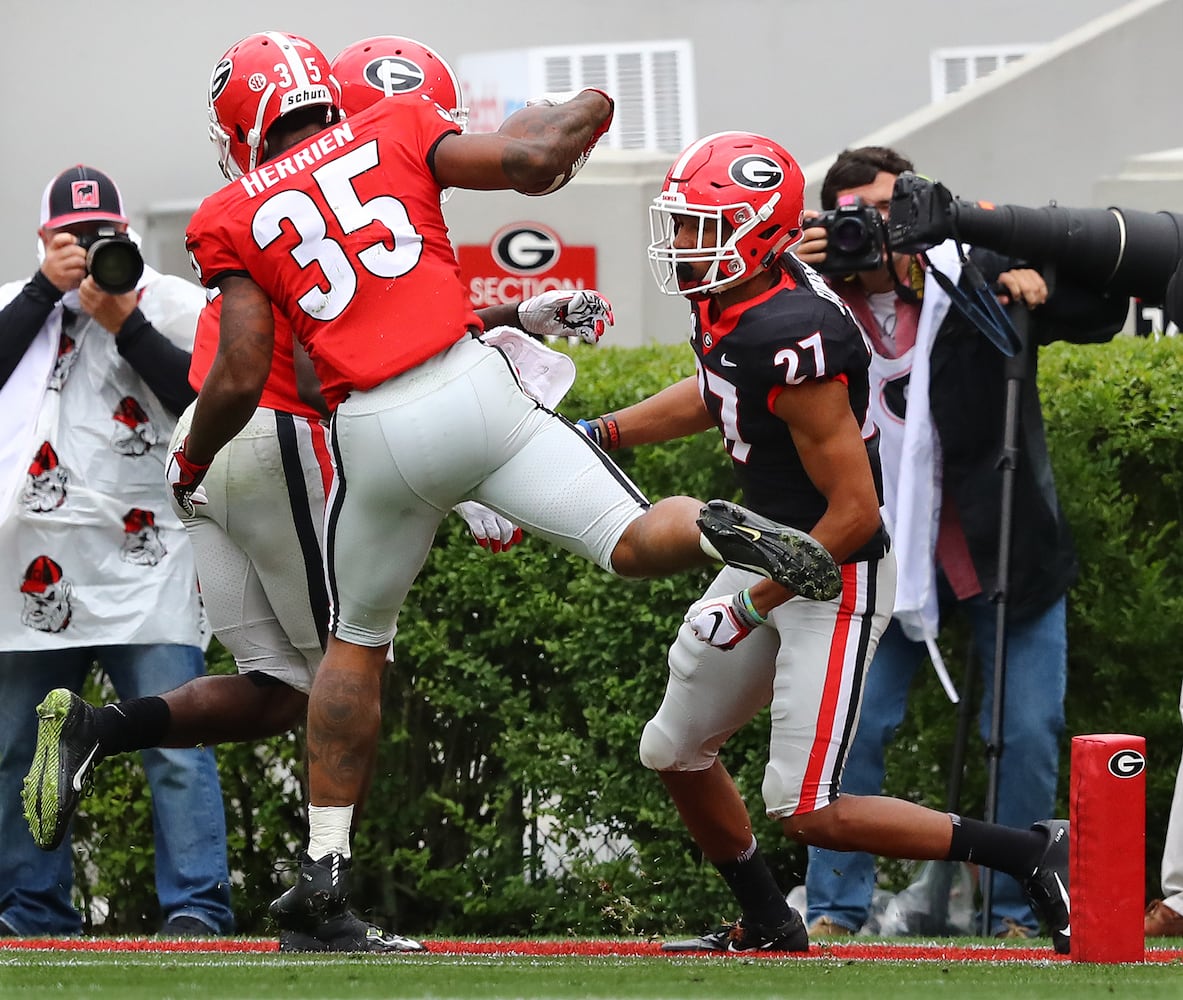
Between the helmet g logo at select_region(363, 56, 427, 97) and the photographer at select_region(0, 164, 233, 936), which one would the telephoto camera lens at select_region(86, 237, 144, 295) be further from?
the helmet g logo at select_region(363, 56, 427, 97)

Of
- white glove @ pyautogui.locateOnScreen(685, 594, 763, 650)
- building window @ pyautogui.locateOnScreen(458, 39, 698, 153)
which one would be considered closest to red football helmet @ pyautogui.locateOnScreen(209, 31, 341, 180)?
white glove @ pyautogui.locateOnScreen(685, 594, 763, 650)

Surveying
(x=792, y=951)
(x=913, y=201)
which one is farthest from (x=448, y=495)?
(x=913, y=201)

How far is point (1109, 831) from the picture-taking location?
4371 millimetres

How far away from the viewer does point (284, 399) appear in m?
5.12

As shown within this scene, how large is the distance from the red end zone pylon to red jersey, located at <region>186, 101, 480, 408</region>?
5.31 feet

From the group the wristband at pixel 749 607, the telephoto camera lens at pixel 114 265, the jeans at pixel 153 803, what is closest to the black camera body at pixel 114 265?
the telephoto camera lens at pixel 114 265

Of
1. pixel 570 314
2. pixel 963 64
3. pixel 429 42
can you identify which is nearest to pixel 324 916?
pixel 570 314

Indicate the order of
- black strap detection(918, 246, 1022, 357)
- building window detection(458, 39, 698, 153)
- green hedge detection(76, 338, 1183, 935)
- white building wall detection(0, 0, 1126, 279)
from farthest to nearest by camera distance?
white building wall detection(0, 0, 1126, 279), building window detection(458, 39, 698, 153), green hedge detection(76, 338, 1183, 935), black strap detection(918, 246, 1022, 357)

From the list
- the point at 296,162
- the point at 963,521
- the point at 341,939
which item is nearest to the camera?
the point at 296,162

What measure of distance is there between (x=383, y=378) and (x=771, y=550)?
36.7 inches

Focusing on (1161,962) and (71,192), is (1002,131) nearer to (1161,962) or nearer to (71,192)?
(71,192)

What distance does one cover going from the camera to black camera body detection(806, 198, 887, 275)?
5812 mm

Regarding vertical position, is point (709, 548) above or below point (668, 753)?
above

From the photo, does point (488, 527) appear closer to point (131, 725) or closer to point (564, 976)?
point (131, 725)
